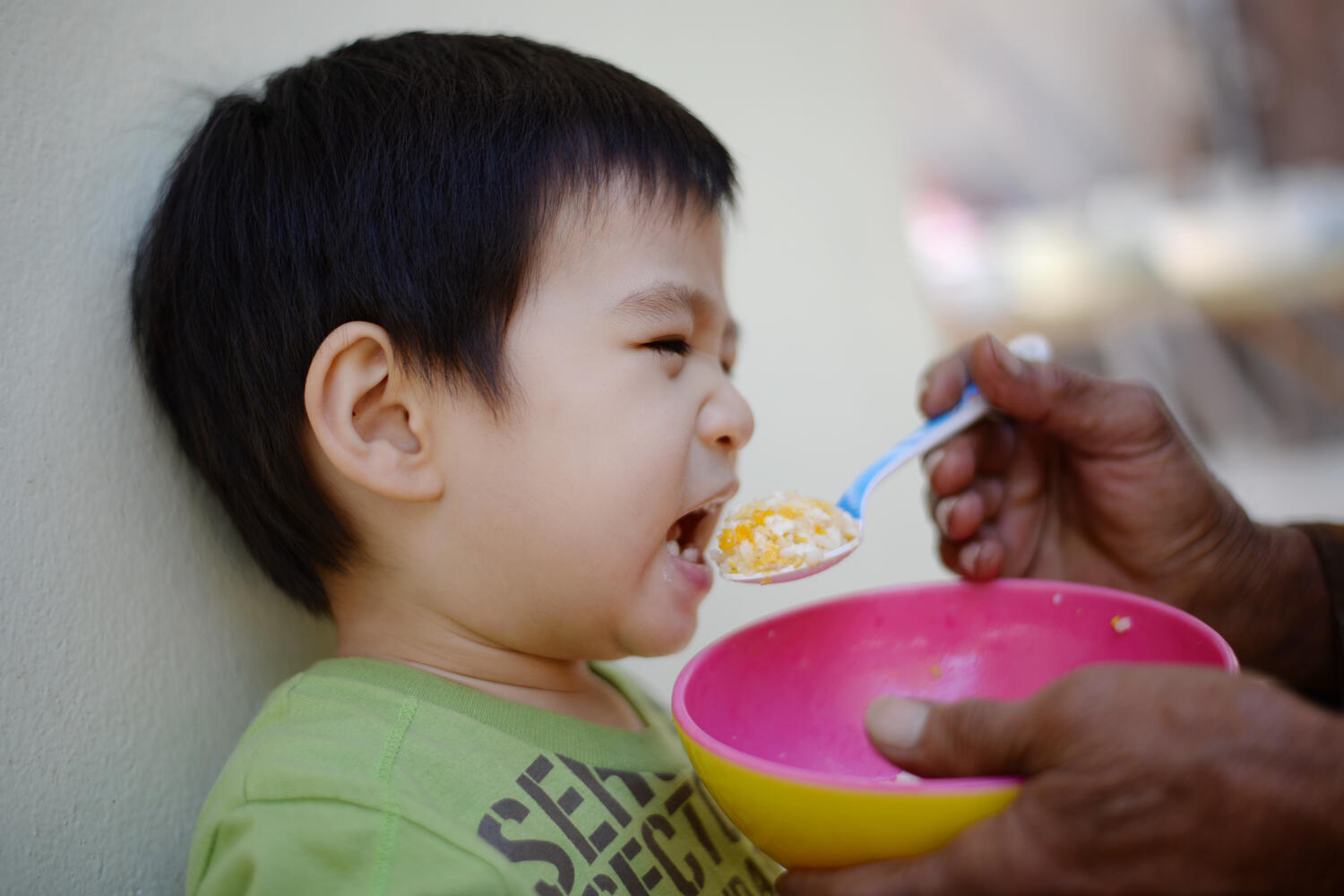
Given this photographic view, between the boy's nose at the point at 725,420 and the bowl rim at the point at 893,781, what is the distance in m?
0.19

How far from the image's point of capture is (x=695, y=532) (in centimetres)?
105

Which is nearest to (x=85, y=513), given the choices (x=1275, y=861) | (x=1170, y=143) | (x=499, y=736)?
(x=499, y=736)

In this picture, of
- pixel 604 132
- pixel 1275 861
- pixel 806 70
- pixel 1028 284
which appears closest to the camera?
pixel 1275 861

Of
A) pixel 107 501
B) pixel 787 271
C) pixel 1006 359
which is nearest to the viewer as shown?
pixel 107 501

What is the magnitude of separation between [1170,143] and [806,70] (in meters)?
3.31

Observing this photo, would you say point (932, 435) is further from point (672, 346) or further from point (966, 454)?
point (672, 346)

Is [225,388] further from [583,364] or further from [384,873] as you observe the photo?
[384,873]

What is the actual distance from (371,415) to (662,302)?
289mm

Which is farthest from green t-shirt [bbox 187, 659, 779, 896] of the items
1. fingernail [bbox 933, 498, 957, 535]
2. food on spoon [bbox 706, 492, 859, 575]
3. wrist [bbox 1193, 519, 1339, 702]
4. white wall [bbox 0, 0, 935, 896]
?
wrist [bbox 1193, 519, 1339, 702]

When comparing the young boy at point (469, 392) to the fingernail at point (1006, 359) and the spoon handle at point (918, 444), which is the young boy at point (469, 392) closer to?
the spoon handle at point (918, 444)

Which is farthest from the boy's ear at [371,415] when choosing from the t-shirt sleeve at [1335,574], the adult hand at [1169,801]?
the t-shirt sleeve at [1335,574]

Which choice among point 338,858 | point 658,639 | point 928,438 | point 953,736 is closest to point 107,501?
point 338,858

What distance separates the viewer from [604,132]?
96 cm

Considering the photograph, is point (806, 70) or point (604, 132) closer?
point (604, 132)
